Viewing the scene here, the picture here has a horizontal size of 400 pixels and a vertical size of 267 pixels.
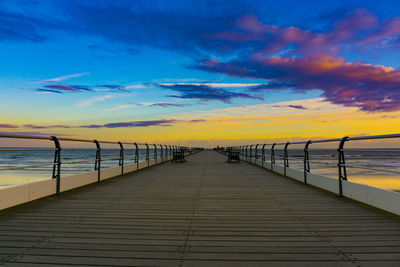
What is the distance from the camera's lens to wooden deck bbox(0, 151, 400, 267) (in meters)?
2.45

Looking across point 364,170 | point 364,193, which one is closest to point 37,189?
point 364,193

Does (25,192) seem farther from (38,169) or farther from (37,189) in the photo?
(38,169)

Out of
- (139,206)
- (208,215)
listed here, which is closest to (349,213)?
(208,215)

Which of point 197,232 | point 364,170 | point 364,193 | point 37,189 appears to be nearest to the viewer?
point 197,232

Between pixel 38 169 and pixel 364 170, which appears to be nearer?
pixel 364 170

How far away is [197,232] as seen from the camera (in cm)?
319

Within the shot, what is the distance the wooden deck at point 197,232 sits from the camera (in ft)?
8.02

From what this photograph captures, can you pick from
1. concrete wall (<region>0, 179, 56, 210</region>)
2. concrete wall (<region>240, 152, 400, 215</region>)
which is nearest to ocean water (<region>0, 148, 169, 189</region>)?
concrete wall (<region>0, 179, 56, 210</region>)

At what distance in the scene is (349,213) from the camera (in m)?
4.12

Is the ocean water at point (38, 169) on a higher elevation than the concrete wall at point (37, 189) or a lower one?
lower

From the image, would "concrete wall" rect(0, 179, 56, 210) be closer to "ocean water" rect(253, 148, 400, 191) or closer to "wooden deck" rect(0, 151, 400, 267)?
"wooden deck" rect(0, 151, 400, 267)

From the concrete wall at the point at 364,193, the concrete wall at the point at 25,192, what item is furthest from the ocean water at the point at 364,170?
the concrete wall at the point at 25,192

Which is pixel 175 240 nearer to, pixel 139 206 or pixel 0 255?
pixel 0 255

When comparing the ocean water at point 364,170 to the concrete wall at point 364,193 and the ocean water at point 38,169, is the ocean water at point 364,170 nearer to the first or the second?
the concrete wall at point 364,193
